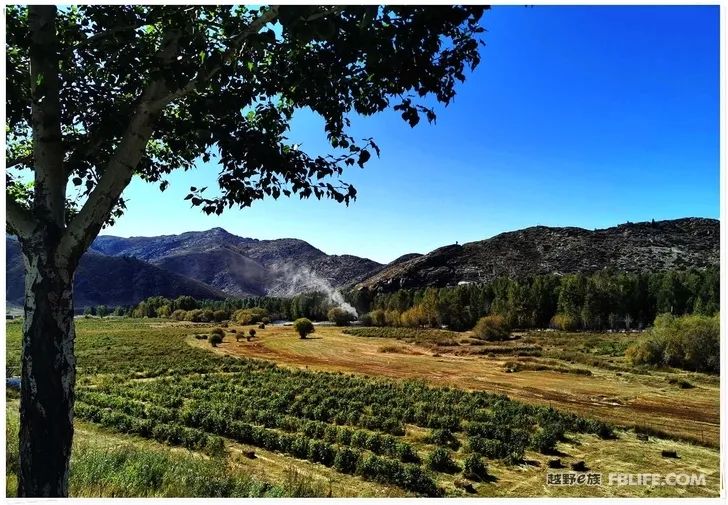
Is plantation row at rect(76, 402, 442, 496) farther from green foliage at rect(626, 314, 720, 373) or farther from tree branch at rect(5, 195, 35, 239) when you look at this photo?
green foliage at rect(626, 314, 720, 373)

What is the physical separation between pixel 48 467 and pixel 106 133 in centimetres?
304

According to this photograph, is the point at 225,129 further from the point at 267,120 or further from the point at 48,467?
the point at 48,467

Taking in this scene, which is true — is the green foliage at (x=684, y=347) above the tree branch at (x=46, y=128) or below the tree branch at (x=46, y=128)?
below

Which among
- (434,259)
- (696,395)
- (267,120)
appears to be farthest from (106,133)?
(434,259)

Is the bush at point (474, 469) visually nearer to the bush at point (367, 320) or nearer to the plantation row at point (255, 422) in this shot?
the plantation row at point (255, 422)

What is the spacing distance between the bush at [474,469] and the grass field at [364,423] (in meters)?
0.21

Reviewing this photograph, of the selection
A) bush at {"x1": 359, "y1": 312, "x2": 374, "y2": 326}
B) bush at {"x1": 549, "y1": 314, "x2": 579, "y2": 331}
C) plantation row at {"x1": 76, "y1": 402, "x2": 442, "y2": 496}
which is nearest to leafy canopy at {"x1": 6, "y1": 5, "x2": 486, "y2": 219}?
plantation row at {"x1": 76, "y1": 402, "x2": 442, "y2": 496}

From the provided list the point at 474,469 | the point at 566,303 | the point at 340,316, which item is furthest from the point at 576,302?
the point at 474,469

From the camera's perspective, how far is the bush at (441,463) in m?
15.8

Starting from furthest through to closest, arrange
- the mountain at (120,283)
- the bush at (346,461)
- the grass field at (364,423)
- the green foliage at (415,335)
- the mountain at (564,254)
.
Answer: the mountain at (120,283) < the mountain at (564,254) < the green foliage at (415,335) < the bush at (346,461) < the grass field at (364,423)

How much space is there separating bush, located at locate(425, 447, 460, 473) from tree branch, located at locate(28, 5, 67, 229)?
1456cm

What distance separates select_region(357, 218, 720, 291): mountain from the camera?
14250 cm

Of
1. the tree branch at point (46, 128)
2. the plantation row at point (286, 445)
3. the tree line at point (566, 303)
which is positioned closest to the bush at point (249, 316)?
the tree line at point (566, 303)

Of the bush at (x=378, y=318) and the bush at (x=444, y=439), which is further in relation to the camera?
the bush at (x=378, y=318)
